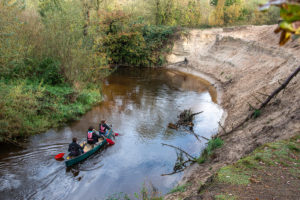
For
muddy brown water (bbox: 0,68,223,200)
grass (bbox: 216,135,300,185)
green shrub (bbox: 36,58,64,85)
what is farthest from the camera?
green shrub (bbox: 36,58,64,85)

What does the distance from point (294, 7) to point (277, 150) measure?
7.49m

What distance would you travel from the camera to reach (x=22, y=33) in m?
15.9

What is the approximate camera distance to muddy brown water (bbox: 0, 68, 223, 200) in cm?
976

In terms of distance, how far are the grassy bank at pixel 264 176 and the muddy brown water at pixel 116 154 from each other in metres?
3.51

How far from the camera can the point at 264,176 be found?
687cm

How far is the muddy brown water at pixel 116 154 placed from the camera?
32.0ft

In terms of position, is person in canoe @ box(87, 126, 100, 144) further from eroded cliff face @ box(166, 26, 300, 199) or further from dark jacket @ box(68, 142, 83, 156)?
eroded cliff face @ box(166, 26, 300, 199)

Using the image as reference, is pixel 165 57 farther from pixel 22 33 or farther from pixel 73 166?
pixel 73 166

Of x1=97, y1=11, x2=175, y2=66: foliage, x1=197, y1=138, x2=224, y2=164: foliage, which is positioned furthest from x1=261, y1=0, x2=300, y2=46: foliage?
x1=97, y1=11, x2=175, y2=66: foliage

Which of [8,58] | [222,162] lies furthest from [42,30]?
[222,162]

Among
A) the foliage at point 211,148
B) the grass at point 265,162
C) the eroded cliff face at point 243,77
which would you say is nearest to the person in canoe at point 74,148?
the eroded cliff face at point 243,77

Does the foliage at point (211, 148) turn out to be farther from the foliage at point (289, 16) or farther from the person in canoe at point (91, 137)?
the foliage at point (289, 16)

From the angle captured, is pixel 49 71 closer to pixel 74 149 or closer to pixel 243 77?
pixel 74 149

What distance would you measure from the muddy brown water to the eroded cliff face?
5.88 ft
